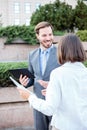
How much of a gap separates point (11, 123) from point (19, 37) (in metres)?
2.05

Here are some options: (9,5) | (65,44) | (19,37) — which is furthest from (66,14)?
(9,5)

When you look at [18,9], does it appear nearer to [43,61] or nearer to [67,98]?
[43,61]

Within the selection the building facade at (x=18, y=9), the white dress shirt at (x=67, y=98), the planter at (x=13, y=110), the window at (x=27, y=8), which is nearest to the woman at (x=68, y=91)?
the white dress shirt at (x=67, y=98)

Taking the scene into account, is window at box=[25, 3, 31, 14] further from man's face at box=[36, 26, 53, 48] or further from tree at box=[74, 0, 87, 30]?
man's face at box=[36, 26, 53, 48]

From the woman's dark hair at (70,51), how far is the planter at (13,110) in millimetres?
3102

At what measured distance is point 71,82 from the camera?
276cm

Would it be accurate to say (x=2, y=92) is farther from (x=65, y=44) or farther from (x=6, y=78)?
(x=65, y=44)

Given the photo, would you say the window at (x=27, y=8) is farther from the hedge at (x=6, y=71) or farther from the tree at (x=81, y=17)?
the hedge at (x=6, y=71)

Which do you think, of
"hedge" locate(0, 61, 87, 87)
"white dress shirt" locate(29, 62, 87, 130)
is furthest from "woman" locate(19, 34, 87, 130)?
"hedge" locate(0, 61, 87, 87)

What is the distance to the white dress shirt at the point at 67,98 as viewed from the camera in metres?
2.72

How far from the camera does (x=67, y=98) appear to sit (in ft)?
9.06

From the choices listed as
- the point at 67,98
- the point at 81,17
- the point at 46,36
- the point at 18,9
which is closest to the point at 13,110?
the point at 46,36

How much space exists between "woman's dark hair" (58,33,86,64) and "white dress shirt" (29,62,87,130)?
1.8 inches

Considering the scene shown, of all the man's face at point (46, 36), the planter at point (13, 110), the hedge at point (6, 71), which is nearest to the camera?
the man's face at point (46, 36)
